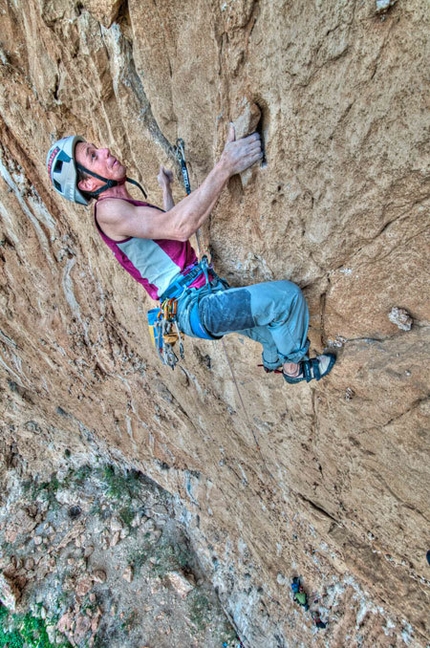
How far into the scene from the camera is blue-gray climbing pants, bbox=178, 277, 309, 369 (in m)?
2.13

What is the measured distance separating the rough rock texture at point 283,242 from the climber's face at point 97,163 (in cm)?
52

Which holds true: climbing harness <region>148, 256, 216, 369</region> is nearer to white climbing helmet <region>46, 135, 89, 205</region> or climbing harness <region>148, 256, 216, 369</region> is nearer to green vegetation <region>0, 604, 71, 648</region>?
white climbing helmet <region>46, 135, 89, 205</region>

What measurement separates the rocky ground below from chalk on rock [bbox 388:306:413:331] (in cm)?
687

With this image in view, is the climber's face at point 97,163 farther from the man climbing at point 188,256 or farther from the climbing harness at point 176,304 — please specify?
the climbing harness at point 176,304

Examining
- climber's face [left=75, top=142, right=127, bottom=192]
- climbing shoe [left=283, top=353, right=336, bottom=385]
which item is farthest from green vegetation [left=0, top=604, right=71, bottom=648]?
climber's face [left=75, top=142, right=127, bottom=192]

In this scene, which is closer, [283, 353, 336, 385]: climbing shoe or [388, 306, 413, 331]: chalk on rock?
[388, 306, 413, 331]: chalk on rock

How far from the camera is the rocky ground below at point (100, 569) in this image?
669cm

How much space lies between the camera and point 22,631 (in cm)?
740

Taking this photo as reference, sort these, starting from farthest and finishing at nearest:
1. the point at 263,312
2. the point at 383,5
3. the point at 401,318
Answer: the point at 263,312 < the point at 401,318 < the point at 383,5

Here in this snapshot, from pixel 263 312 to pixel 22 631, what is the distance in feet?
30.0

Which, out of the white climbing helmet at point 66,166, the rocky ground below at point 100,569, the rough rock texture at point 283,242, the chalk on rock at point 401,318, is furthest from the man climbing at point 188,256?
the rocky ground below at point 100,569

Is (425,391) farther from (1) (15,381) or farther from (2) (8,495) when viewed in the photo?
(2) (8,495)

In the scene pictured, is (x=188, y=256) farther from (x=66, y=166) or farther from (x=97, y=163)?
(x=66, y=166)

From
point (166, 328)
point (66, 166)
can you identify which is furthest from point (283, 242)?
point (66, 166)
